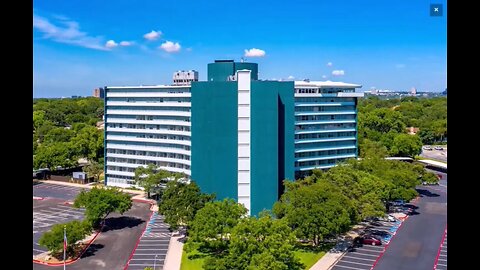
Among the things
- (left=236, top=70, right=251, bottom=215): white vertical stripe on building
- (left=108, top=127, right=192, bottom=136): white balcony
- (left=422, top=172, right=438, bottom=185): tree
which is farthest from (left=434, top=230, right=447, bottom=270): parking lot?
(left=108, top=127, right=192, bottom=136): white balcony

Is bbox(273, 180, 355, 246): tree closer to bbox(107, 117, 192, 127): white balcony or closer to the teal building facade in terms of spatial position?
the teal building facade

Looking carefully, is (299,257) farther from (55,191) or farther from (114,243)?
(55,191)

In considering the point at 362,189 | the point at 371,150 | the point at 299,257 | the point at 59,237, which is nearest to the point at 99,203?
the point at 59,237

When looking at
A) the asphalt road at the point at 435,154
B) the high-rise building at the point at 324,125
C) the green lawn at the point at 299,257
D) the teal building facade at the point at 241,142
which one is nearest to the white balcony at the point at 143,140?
the teal building facade at the point at 241,142

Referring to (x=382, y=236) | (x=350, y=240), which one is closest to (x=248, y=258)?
(x=350, y=240)

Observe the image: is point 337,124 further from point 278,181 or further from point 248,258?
point 248,258
